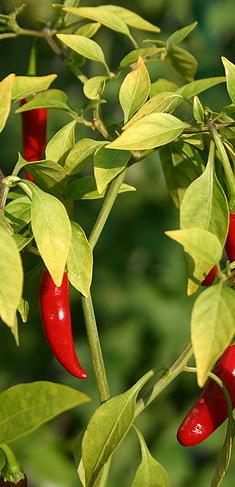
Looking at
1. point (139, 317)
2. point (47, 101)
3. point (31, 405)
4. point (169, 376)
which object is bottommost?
point (139, 317)

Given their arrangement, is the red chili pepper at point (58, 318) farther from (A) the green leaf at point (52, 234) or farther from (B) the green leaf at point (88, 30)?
(B) the green leaf at point (88, 30)

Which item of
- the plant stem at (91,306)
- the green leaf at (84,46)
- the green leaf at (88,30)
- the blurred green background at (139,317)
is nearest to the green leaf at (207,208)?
the plant stem at (91,306)

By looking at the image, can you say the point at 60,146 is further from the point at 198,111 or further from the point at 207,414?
the point at 207,414

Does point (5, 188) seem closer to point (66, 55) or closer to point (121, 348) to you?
point (66, 55)

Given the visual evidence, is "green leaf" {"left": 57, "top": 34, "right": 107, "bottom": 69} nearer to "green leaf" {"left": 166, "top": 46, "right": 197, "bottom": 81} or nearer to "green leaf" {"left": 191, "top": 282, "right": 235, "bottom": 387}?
"green leaf" {"left": 166, "top": 46, "right": 197, "bottom": 81}

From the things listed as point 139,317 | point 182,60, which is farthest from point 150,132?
→ point 139,317
